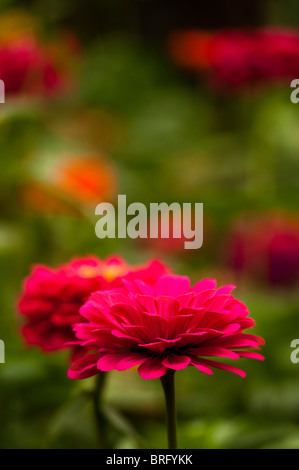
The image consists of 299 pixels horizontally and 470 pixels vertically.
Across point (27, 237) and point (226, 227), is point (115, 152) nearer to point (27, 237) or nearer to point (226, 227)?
point (226, 227)

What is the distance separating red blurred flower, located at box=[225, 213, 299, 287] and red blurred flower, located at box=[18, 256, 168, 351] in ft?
2.19

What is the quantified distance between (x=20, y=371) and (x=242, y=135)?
0.88m

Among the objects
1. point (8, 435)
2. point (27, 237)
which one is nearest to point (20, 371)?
point (8, 435)

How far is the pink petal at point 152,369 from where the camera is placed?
419 mm

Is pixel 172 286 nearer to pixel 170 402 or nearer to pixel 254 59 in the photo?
pixel 170 402

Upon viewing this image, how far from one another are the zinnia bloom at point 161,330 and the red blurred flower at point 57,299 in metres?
0.08

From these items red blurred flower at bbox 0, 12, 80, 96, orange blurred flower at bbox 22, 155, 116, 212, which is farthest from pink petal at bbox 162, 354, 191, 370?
red blurred flower at bbox 0, 12, 80, 96

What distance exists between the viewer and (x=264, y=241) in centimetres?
122

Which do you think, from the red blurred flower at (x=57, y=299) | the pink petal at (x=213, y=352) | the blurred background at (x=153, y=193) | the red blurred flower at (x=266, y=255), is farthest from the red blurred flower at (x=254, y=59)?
the pink petal at (x=213, y=352)

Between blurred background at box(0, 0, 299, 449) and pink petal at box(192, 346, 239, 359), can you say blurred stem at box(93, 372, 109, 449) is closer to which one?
blurred background at box(0, 0, 299, 449)

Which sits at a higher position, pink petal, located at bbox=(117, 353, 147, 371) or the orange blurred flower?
the orange blurred flower

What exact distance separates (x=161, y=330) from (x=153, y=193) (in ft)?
3.47

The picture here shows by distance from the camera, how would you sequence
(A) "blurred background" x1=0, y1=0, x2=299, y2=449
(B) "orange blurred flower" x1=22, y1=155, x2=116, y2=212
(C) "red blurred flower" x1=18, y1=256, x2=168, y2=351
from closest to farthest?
(C) "red blurred flower" x1=18, y1=256, x2=168, y2=351
(A) "blurred background" x1=0, y1=0, x2=299, y2=449
(B) "orange blurred flower" x1=22, y1=155, x2=116, y2=212

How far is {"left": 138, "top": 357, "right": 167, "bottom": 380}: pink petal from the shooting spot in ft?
Answer: 1.38
